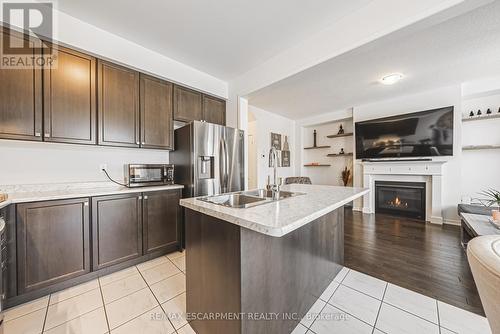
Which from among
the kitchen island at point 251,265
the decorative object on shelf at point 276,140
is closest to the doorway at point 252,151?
the decorative object on shelf at point 276,140

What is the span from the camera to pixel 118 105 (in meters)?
2.19

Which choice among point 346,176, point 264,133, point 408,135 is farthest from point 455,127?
point 264,133

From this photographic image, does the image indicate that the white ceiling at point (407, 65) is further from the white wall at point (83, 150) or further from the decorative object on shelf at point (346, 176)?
the decorative object on shelf at point (346, 176)

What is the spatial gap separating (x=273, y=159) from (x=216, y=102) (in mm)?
2030

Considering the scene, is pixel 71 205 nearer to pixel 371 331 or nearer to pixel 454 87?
pixel 371 331

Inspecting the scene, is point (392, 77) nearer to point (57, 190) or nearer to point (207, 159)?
point (207, 159)

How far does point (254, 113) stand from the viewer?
4426 millimetres

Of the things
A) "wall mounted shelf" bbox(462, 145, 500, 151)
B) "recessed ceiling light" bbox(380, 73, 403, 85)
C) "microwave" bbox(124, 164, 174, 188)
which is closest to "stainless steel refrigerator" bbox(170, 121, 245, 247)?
"microwave" bbox(124, 164, 174, 188)

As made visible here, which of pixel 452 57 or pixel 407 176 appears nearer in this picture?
pixel 452 57

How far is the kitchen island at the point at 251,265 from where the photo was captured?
3.09 feet

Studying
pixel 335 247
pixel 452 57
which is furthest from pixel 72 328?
pixel 452 57

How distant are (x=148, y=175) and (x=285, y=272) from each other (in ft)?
6.59

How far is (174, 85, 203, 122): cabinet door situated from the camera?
2688 millimetres

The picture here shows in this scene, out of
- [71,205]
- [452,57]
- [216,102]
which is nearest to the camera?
[71,205]
